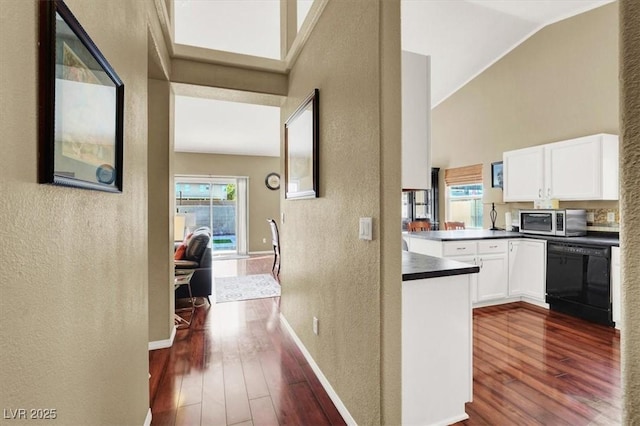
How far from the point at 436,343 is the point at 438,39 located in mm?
4369

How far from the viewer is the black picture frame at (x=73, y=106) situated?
0.76m

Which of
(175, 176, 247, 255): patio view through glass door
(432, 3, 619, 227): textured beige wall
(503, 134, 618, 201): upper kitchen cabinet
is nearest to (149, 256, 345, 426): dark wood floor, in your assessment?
(503, 134, 618, 201): upper kitchen cabinet

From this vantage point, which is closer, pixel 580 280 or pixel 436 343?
pixel 436 343

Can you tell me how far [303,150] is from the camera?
2.56 m

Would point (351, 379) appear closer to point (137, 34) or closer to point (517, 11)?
point (137, 34)

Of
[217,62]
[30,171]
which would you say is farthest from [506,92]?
[30,171]

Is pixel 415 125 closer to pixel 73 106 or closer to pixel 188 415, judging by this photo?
pixel 73 106

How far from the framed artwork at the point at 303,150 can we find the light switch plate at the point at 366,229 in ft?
2.33

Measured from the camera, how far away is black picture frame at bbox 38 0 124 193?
0.76 metres

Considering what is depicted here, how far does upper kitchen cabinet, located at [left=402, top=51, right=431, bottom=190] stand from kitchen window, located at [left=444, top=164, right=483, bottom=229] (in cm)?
449

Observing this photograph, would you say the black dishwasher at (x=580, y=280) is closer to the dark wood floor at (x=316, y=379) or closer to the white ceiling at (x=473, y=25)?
the dark wood floor at (x=316, y=379)

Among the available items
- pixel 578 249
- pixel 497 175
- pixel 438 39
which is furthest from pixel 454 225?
pixel 438 39

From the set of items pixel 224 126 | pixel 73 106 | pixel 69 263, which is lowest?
pixel 69 263

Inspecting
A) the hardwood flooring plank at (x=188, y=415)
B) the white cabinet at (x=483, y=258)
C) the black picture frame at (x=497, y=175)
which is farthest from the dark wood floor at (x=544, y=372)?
the black picture frame at (x=497, y=175)
